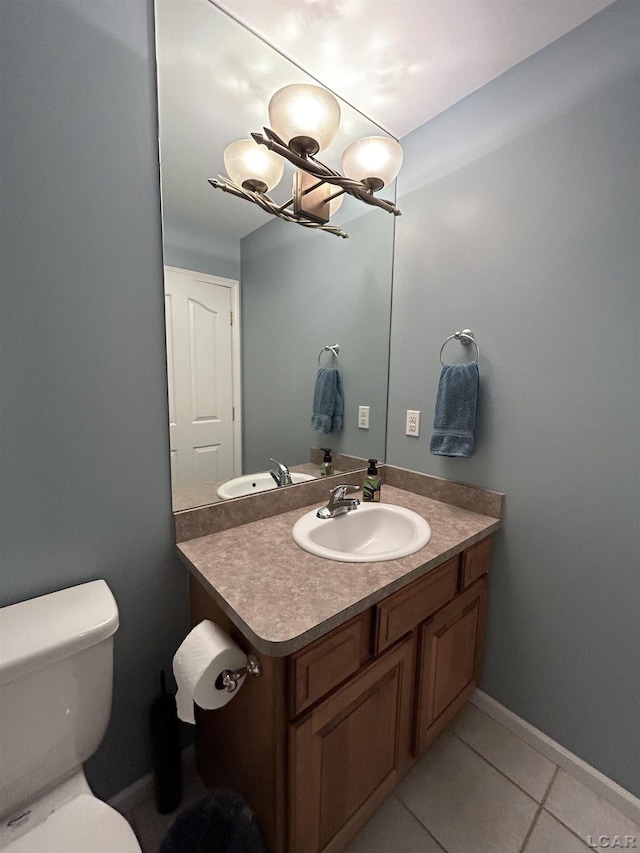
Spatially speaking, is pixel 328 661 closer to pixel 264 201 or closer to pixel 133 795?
pixel 133 795

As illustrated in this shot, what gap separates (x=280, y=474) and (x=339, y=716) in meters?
0.78

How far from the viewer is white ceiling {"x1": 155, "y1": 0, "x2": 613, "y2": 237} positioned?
99 centimetres

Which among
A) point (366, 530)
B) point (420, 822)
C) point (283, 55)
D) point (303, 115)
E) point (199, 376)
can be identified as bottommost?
point (420, 822)

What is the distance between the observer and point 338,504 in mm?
1331

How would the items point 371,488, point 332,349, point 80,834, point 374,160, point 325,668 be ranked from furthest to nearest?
point 332,349 < point 371,488 < point 374,160 < point 325,668 < point 80,834

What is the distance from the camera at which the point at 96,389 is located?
3.01 feet

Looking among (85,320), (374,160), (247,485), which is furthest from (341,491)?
(374,160)

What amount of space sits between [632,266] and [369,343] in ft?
3.09

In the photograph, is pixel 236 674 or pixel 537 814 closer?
pixel 236 674

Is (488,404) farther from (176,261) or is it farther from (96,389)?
(96,389)

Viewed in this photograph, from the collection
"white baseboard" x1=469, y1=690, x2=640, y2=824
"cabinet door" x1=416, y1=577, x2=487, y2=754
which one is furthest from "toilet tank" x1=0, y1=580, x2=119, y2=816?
"white baseboard" x1=469, y1=690, x2=640, y2=824

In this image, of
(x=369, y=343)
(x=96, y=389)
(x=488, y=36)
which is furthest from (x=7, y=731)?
(x=488, y=36)

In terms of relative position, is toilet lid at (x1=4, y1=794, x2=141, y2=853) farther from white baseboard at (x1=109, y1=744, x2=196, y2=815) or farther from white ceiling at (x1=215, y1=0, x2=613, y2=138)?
white ceiling at (x1=215, y1=0, x2=613, y2=138)

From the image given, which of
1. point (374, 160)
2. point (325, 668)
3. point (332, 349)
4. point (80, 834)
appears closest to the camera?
point (80, 834)
